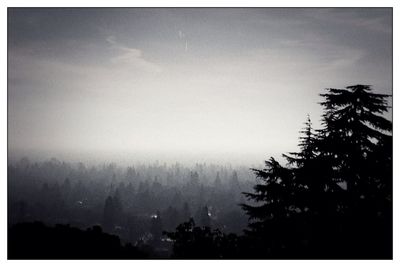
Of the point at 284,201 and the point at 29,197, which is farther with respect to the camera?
the point at 29,197

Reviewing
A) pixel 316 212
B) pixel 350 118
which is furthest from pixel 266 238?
pixel 350 118

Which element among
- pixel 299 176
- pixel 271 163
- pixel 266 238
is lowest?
pixel 266 238

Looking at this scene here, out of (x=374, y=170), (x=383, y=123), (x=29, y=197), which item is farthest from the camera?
(x=29, y=197)
